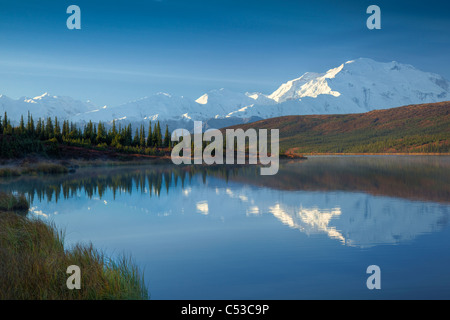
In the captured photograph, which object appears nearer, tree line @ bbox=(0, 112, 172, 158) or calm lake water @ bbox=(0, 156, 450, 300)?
calm lake water @ bbox=(0, 156, 450, 300)

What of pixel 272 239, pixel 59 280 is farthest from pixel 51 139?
pixel 59 280

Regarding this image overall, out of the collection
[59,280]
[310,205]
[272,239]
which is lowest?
[272,239]

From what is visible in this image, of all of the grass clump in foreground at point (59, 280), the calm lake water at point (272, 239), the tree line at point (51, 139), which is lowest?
the calm lake water at point (272, 239)

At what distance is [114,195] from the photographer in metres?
31.6

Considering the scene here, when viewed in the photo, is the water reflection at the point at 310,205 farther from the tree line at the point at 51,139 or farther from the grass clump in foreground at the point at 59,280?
the tree line at the point at 51,139

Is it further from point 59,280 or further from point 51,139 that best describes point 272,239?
point 51,139

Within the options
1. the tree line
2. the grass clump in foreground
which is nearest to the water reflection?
the grass clump in foreground

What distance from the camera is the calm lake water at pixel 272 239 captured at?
1045 cm

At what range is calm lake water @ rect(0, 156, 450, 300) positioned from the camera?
1045 cm

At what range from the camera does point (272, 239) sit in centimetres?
1589

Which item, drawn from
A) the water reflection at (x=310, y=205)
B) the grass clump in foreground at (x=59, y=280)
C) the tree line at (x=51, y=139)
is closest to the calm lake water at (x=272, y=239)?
the water reflection at (x=310, y=205)

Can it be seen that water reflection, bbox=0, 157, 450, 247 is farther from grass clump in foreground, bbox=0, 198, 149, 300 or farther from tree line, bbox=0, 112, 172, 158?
tree line, bbox=0, 112, 172, 158
